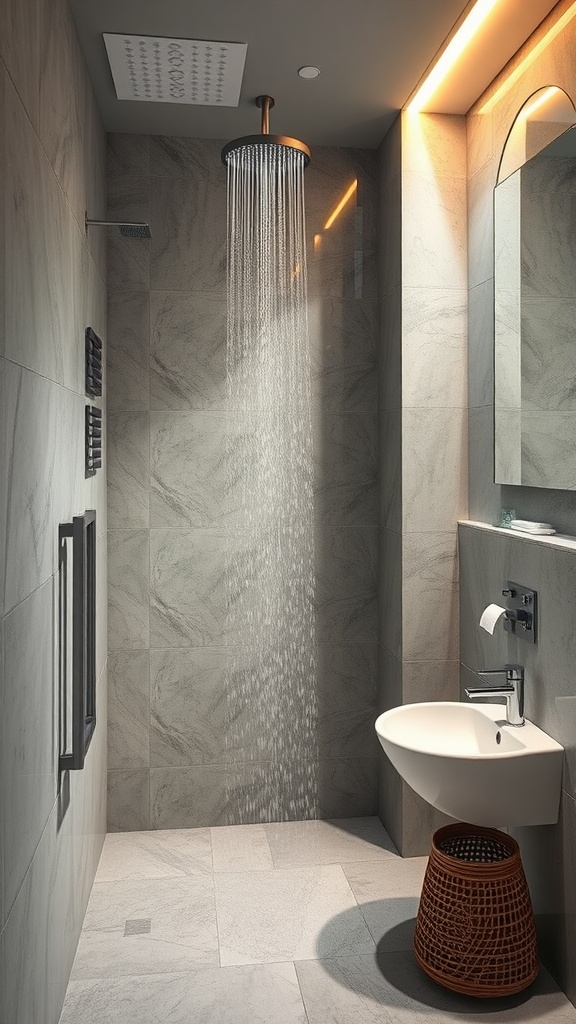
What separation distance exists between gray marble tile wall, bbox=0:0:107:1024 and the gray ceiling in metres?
0.24

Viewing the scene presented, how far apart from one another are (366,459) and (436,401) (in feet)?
1.50

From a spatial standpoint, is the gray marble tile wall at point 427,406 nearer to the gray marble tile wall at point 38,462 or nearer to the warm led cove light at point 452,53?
the warm led cove light at point 452,53

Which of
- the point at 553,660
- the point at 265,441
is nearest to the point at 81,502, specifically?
the point at 265,441

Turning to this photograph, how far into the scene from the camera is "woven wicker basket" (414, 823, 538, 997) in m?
2.24

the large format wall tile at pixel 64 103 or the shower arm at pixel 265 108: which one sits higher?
the shower arm at pixel 265 108

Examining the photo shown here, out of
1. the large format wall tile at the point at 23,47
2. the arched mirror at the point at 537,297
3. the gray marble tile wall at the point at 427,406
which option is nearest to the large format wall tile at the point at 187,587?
the gray marble tile wall at the point at 427,406

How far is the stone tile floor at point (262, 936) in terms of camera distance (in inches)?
88.0

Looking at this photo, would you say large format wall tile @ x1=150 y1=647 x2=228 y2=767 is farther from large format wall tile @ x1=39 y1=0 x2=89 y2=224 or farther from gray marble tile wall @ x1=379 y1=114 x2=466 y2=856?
large format wall tile @ x1=39 y1=0 x2=89 y2=224

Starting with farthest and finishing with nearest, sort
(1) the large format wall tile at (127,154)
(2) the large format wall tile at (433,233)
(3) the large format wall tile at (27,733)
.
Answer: (1) the large format wall tile at (127,154), (2) the large format wall tile at (433,233), (3) the large format wall tile at (27,733)

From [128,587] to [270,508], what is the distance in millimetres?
642

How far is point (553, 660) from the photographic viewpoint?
2.30 m

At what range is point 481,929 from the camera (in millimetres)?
2240

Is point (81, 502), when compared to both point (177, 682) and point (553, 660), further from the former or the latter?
point (553, 660)

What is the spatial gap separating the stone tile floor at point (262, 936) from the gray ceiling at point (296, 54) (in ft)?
8.94
